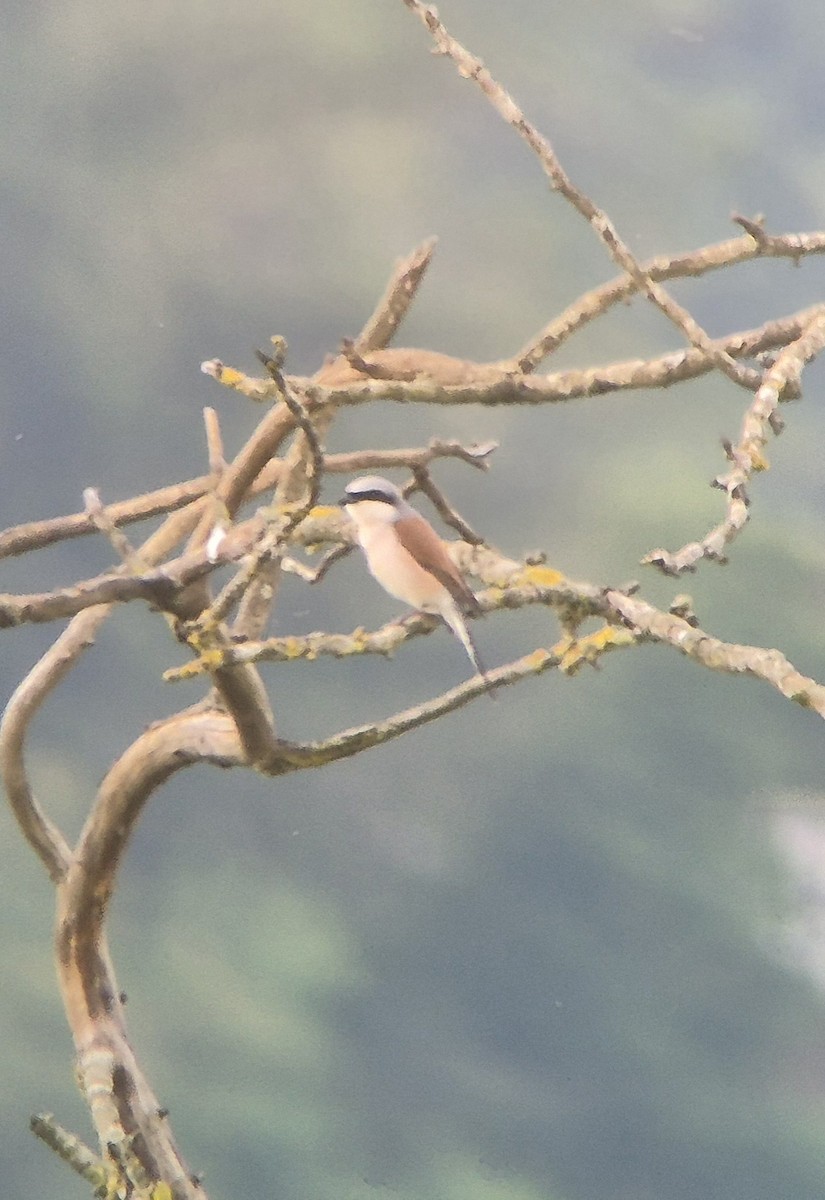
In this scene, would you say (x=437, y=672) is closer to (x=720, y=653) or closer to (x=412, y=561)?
(x=412, y=561)

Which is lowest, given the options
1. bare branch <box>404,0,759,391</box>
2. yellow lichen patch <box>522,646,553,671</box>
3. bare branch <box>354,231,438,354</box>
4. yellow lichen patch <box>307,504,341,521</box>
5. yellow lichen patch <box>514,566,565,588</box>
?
yellow lichen patch <box>522,646,553,671</box>

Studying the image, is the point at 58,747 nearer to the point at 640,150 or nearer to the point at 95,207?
the point at 95,207

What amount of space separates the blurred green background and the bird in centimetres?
36

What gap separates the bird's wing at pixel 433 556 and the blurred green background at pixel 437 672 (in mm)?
386

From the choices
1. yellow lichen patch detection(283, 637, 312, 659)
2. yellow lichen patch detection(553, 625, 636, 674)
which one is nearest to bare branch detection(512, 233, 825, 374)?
yellow lichen patch detection(553, 625, 636, 674)

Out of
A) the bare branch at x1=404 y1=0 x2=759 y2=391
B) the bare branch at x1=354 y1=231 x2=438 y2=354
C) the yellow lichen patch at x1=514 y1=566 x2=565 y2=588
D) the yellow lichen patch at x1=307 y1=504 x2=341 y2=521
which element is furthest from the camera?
the bare branch at x1=354 y1=231 x2=438 y2=354

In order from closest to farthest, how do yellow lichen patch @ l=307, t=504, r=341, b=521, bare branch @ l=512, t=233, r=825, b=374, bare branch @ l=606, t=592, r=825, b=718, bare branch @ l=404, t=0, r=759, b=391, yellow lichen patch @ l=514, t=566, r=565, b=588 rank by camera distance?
1. bare branch @ l=606, t=592, r=825, b=718
2. bare branch @ l=404, t=0, r=759, b=391
3. yellow lichen patch @ l=514, t=566, r=565, b=588
4. yellow lichen patch @ l=307, t=504, r=341, b=521
5. bare branch @ l=512, t=233, r=825, b=374

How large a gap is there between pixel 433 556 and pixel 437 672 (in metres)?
0.48

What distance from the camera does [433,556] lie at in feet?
4.53

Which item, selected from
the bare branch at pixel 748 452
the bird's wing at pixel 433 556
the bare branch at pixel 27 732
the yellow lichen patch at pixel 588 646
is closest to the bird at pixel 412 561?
the bird's wing at pixel 433 556

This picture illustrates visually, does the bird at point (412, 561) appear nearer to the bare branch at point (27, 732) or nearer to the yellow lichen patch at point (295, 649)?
the yellow lichen patch at point (295, 649)

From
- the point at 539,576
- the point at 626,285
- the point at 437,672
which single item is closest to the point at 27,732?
the point at 437,672

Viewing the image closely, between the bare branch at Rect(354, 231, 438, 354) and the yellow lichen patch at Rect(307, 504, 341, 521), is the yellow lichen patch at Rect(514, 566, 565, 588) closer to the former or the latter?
the yellow lichen patch at Rect(307, 504, 341, 521)

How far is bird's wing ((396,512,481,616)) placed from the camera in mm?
1340
